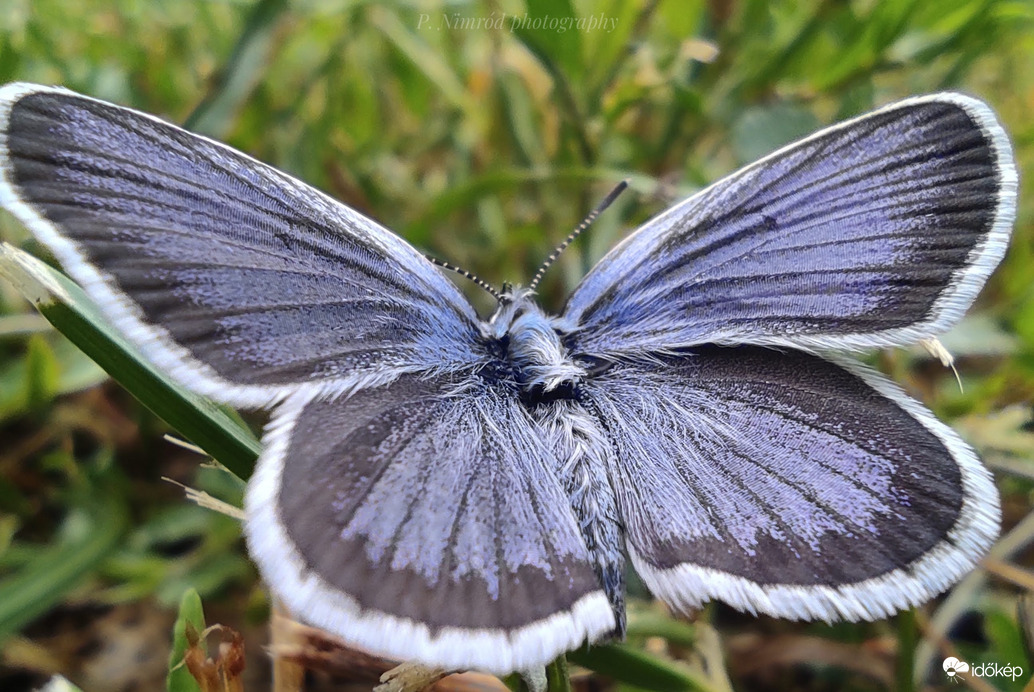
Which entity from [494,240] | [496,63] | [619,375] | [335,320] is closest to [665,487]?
[619,375]

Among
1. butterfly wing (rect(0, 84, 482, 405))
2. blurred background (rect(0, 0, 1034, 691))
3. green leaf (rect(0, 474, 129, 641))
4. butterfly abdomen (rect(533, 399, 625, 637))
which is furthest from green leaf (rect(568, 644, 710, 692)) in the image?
green leaf (rect(0, 474, 129, 641))

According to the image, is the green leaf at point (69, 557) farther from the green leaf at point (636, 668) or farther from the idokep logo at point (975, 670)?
the idokep logo at point (975, 670)

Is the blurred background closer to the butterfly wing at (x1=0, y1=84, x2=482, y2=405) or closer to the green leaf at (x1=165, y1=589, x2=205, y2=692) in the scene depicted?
the green leaf at (x1=165, y1=589, x2=205, y2=692)

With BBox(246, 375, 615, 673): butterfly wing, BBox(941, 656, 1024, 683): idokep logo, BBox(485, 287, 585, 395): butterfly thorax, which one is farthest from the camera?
BBox(941, 656, 1024, 683): idokep logo

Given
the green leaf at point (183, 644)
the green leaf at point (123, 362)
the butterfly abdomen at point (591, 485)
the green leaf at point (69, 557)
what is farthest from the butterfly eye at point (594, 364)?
the green leaf at point (69, 557)

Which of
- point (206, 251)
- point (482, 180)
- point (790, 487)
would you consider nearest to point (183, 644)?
point (206, 251)

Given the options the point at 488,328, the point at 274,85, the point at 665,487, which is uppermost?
the point at 274,85

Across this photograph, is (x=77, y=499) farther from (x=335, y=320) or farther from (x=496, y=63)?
(x=496, y=63)

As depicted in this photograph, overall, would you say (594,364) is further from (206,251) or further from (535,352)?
(206,251)
